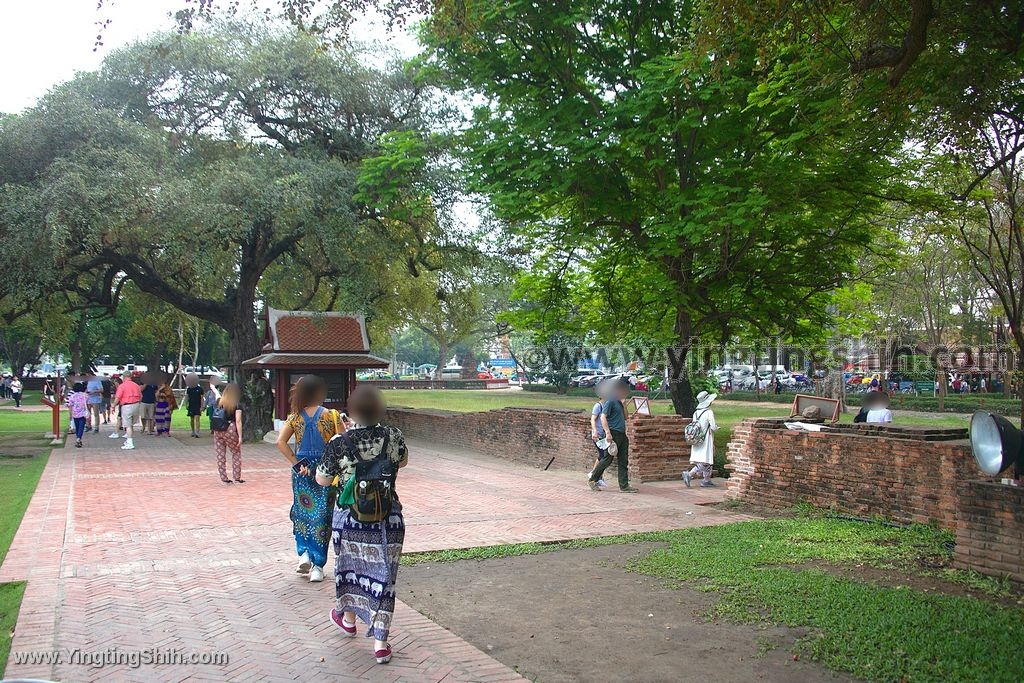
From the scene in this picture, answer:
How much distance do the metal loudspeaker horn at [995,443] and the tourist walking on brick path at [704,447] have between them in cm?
617

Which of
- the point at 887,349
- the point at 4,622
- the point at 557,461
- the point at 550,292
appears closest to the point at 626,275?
the point at 550,292

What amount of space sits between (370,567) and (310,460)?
5.34ft

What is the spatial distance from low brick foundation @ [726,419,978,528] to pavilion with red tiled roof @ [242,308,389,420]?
40.1ft

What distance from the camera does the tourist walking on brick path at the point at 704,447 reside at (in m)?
12.6

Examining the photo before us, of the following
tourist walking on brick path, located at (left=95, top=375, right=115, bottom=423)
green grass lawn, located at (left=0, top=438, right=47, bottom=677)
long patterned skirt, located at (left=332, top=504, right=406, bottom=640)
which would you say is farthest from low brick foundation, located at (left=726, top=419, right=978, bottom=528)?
tourist walking on brick path, located at (left=95, top=375, right=115, bottom=423)

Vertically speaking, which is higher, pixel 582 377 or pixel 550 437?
pixel 582 377

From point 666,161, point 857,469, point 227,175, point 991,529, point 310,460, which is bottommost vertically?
point 991,529

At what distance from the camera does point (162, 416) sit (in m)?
23.1

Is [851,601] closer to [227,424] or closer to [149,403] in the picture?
[227,424]

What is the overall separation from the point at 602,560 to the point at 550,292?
427 inches

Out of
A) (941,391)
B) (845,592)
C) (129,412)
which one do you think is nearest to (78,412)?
(129,412)

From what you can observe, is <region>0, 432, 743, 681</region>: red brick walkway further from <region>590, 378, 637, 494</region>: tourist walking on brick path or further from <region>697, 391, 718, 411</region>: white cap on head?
<region>697, 391, 718, 411</region>: white cap on head

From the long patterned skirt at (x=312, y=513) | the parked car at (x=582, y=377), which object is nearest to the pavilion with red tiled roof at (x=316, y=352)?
the long patterned skirt at (x=312, y=513)

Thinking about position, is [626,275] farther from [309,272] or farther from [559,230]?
[309,272]
